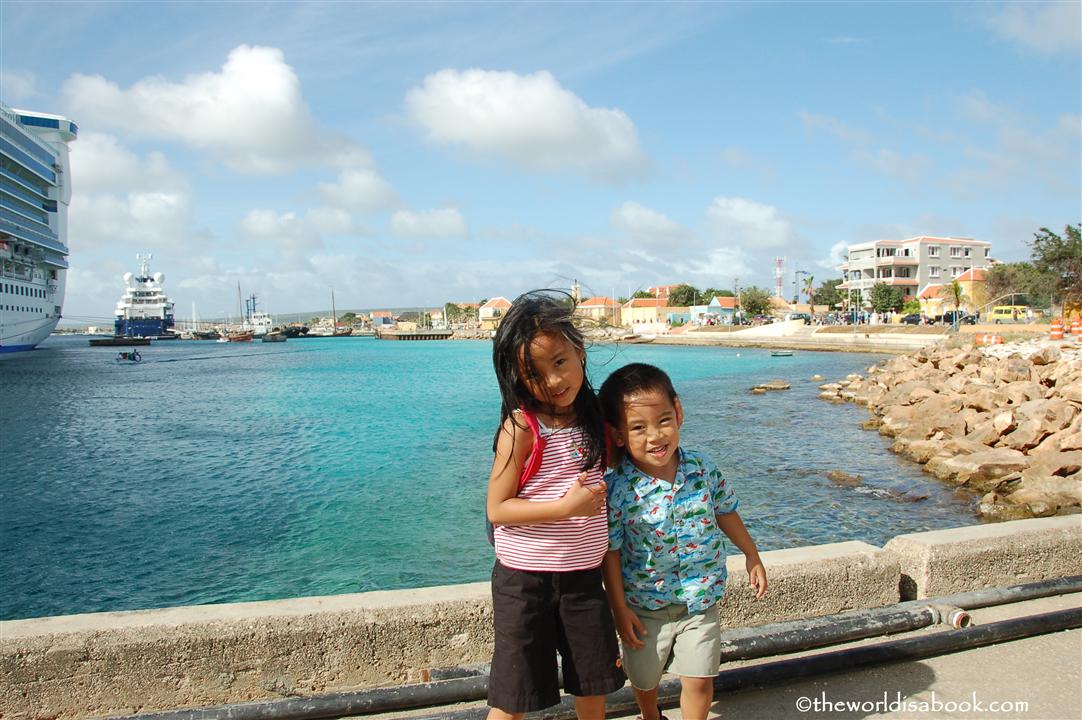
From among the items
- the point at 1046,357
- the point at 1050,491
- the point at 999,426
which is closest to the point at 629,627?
the point at 1050,491

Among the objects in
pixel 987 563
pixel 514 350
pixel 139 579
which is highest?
pixel 514 350

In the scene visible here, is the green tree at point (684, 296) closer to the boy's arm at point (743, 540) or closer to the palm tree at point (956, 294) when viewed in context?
the palm tree at point (956, 294)

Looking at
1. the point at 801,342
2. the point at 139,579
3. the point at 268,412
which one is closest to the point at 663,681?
the point at 139,579

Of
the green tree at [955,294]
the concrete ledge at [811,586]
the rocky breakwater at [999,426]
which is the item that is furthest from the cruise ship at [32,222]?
the green tree at [955,294]

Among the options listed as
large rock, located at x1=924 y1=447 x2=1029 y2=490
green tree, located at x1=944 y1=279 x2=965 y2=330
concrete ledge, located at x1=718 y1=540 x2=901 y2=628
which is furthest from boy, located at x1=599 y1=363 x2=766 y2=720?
green tree, located at x1=944 y1=279 x2=965 y2=330

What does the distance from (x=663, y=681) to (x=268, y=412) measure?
27.6 m

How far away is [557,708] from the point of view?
2.50 m

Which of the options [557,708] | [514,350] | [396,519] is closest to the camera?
[514,350]

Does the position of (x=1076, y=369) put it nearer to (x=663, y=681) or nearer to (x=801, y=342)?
(x=663, y=681)

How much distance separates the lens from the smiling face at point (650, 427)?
2287 millimetres

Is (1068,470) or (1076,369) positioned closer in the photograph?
(1068,470)

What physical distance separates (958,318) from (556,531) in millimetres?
62229

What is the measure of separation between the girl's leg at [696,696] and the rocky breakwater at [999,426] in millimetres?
9302

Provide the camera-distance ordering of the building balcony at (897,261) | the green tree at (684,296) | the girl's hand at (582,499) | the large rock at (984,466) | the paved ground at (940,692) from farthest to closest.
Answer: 1. the green tree at (684,296)
2. the building balcony at (897,261)
3. the large rock at (984,466)
4. the paved ground at (940,692)
5. the girl's hand at (582,499)
